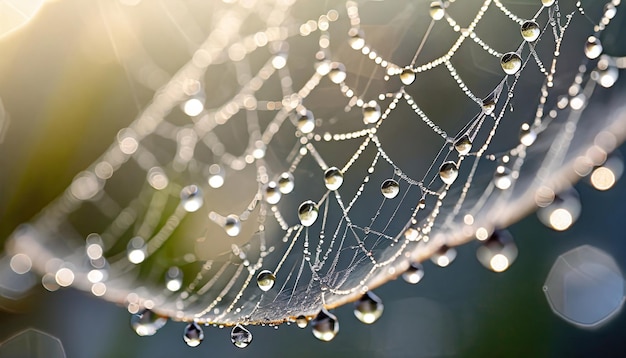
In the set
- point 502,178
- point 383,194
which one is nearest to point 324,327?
point 383,194

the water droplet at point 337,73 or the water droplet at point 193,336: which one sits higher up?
the water droplet at point 337,73

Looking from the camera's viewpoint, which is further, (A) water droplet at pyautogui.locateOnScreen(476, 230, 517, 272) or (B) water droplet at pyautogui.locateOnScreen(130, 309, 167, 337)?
(A) water droplet at pyautogui.locateOnScreen(476, 230, 517, 272)

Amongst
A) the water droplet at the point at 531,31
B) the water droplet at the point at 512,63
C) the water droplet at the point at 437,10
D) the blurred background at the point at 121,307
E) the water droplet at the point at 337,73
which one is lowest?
the blurred background at the point at 121,307

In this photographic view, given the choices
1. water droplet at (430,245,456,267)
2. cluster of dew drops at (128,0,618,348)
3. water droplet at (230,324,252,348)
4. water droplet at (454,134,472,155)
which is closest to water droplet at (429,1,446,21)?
cluster of dew drops at (128,0,618,348)

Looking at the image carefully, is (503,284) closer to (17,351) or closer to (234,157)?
(234,157)

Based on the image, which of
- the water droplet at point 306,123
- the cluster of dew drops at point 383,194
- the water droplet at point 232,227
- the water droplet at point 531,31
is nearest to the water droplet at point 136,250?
the cluster of dew drops at point 383,194

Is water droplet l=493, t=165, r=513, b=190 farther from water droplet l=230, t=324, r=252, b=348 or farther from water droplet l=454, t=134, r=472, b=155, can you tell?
water droplet l=230, t=324, r=252, b=348

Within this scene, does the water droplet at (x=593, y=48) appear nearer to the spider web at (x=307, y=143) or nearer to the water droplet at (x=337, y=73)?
the spider web at (x=307, y=143)

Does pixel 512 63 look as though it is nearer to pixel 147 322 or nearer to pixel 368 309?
pixel 368 309
